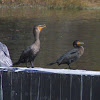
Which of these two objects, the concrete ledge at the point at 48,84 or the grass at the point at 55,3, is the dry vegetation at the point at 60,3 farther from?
the concrete ledge at the point at 48,84

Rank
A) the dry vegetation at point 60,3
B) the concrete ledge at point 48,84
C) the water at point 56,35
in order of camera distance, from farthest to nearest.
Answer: the dry vegetation at point 60,3 < the water at point 56,35 < the concrete ledge at point 48,84

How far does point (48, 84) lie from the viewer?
745 centimetres

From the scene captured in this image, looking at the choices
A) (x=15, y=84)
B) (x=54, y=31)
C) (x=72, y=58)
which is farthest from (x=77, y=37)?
(x=15, y=84)

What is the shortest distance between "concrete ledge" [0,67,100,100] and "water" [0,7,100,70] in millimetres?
3883

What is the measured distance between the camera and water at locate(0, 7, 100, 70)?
1269 centimetres

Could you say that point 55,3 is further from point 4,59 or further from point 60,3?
point 4,59

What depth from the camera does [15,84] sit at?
7648mm

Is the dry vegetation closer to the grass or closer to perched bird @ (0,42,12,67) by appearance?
the grass

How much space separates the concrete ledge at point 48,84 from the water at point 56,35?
12.7 feet

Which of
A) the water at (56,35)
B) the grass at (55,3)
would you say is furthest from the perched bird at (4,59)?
the grass at (55,3)

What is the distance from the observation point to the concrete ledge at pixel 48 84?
24.0 ft

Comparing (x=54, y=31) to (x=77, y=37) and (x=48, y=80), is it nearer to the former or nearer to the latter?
(x=77, y=37)

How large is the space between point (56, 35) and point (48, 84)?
1090 cm

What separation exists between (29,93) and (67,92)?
0.74 m
